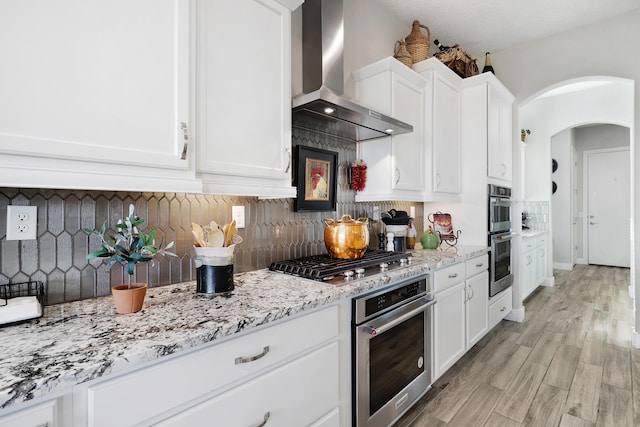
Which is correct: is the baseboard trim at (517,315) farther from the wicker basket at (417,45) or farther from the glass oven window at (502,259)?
the wicker basket at (417,45)

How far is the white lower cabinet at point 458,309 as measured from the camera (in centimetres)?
209

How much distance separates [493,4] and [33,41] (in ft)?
10.7

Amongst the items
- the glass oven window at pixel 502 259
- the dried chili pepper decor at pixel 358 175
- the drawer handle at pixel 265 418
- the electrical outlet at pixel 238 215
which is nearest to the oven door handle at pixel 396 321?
the drawer handle at pixel 265 418

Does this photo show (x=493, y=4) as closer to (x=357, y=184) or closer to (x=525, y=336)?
(x=357, y=184)

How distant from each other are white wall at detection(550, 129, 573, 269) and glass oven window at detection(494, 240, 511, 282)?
366cm

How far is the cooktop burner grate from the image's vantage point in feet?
5.23

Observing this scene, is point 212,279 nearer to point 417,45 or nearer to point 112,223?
point 112,223

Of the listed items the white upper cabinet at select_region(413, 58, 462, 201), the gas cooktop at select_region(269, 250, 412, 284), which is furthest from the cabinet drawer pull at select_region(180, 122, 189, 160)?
the white upper cabinet at select_region(413, 58, 462, 201)

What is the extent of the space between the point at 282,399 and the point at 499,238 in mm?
2677

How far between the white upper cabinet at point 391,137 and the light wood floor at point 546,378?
1.38 metres

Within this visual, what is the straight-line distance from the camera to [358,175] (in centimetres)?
238

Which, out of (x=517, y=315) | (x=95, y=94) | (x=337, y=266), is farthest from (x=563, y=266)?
(x=95, y=94)

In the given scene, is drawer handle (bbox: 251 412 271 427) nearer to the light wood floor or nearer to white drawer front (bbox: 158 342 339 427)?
white drawer front (bbox: 158 342 339 427)

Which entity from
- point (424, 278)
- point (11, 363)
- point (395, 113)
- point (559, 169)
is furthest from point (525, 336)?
point (559, 169)
